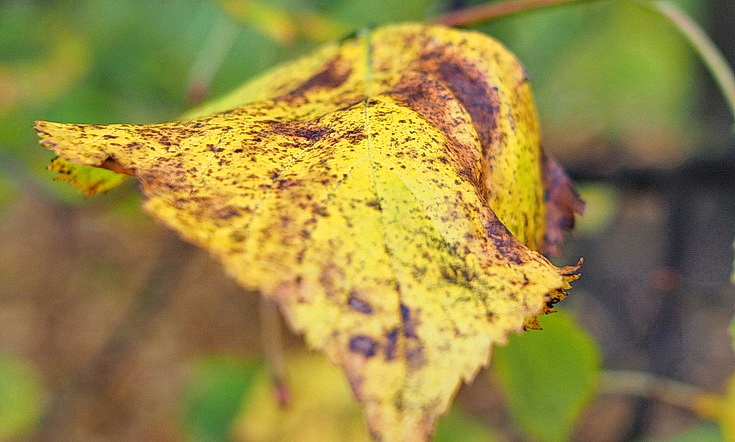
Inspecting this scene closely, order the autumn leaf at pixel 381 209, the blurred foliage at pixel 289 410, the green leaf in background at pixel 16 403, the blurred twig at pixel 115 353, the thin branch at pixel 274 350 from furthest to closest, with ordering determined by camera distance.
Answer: the green leaf in background at pixel 16 403
the blurred twig at pixel 115 353
the blurred foliage at pixel 289 410
the thin branch at pixel 274 350
the autumn leaf at pixel 381 209

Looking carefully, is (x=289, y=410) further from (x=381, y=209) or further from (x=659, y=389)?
(x=381, y=209)

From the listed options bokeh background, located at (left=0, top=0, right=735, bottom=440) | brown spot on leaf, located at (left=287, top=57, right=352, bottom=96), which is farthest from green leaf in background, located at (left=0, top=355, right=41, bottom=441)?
brown spot on leaf, located at (left=287, top=57, right=352, bottom=96)

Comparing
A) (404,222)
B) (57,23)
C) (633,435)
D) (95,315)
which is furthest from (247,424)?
(95,315)

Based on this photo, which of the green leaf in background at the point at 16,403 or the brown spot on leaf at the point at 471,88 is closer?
the brown spot on leaf at the point at 471,88

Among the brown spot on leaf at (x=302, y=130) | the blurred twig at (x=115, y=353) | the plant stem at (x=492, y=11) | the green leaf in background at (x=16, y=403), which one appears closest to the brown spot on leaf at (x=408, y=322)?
the brown spot on leaf at (x=302, y=130)

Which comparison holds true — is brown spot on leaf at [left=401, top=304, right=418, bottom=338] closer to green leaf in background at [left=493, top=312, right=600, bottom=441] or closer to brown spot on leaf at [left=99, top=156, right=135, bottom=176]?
brown spot on leaf at [left=99, top=156, right=135, bottom=176]

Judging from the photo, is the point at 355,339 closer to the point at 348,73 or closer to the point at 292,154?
the point at 292,154

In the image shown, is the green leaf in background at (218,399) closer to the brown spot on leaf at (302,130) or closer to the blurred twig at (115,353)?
the blurred twig at (115,353)
